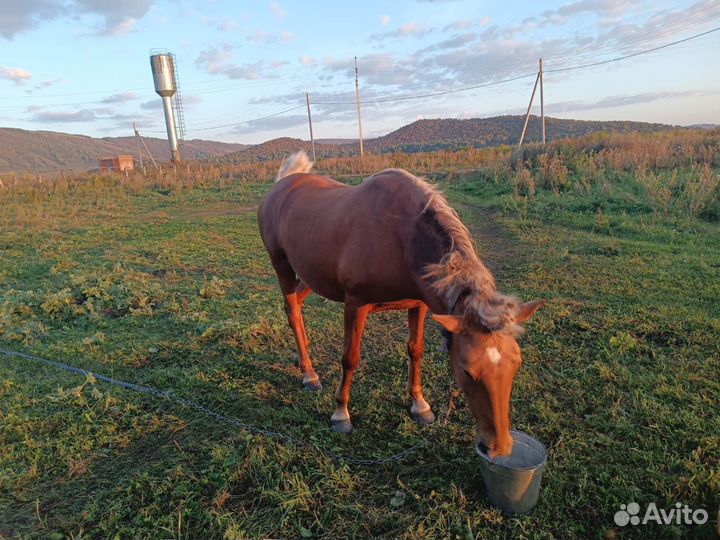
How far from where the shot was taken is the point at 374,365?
4184mm

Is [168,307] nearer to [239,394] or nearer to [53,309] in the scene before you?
[53,309]

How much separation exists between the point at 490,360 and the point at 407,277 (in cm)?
92

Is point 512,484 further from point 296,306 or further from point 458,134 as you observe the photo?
point 458,134

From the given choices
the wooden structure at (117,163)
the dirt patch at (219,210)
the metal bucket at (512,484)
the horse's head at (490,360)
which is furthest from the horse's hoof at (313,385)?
the wooden structure at (117,163)

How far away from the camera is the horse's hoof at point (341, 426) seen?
324 cm

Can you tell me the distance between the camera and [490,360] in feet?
6.88

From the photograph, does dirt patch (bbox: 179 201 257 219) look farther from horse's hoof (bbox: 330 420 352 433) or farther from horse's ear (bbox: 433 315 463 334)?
horse's ear (bbox: 433 315 463 334)

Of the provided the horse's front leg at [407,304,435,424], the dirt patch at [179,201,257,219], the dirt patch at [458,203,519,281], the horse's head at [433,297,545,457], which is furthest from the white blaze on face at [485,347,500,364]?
the dirt patch at [179,201,257,219]

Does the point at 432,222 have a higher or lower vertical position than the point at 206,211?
higher

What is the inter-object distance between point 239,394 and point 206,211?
12328mm

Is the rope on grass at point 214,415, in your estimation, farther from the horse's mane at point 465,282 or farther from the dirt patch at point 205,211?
the dirt patch at point 205,211

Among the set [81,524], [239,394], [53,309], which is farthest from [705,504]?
[53,309]

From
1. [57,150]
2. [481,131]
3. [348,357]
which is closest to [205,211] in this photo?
[348,357]

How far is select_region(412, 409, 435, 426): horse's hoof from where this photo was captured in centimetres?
327
